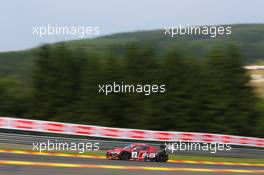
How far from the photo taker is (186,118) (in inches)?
1475

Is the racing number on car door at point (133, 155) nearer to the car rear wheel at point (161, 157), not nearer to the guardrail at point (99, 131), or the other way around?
the car rear wheel at point (161, 157)

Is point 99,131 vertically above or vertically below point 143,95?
below

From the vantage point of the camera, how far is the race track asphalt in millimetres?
12464

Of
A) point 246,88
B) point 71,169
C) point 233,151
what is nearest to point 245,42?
point 246,88

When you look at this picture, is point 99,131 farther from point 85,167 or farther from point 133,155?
point 85,167

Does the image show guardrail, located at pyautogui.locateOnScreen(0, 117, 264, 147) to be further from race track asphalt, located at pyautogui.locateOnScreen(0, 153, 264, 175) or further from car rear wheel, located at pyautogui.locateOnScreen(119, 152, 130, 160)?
race track asphalt, located at pyautogui.locateOnScreen(0, 153, 264, 175)

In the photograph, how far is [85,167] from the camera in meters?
13.5

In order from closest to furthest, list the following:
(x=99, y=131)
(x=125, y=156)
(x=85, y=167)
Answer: (x=85, y=167) → (x=125, y=156) → (x=99, y=131)

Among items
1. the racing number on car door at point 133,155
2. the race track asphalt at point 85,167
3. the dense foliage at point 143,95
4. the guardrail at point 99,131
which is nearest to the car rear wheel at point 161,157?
the racing number on car door at point 133,155

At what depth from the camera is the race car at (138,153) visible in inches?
673

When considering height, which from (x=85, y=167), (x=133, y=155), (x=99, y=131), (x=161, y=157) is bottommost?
(x=161, y=157)

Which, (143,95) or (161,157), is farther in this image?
(143,95)

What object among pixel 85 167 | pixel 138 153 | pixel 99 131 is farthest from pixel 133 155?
pixel 99 131

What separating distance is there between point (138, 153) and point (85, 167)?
4275 millimetres
